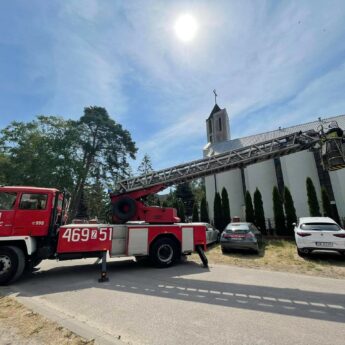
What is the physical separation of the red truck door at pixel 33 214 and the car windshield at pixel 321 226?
9291mm

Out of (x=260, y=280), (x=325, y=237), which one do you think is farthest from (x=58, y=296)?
(x=325, y=237)

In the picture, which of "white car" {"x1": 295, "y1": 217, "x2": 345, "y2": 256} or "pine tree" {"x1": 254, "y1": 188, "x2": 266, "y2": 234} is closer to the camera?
"white car" {"x1": 295, "y1": 217, "x2": 345, "y2": 256}

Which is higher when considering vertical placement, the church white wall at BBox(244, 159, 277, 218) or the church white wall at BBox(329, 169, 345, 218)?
the church white wall at BBox(244, 159, 277, 218)

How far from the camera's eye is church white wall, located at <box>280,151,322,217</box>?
2531 centimetres

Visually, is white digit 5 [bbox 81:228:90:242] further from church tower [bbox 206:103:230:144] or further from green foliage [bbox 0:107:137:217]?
church tower [bbox 206:103:230:144]

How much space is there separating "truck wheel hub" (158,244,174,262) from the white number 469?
197cm

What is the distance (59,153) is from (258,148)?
2195 centimetres

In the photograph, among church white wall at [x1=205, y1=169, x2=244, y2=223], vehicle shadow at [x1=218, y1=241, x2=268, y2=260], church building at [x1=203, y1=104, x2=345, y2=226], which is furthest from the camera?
church white wall at [x1=205, y1=169, x2=244, y2=223]

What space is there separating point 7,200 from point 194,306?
5.82 m

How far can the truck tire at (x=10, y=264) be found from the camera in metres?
6.00

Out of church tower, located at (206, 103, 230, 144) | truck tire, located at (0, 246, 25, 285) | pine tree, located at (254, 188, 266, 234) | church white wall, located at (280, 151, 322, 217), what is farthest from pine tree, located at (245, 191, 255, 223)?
church tower, located at (206, 103, 230, 144)

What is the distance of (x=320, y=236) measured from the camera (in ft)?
27.3

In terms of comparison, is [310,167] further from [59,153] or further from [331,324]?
→ [59,153]

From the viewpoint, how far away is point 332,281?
6301mm
